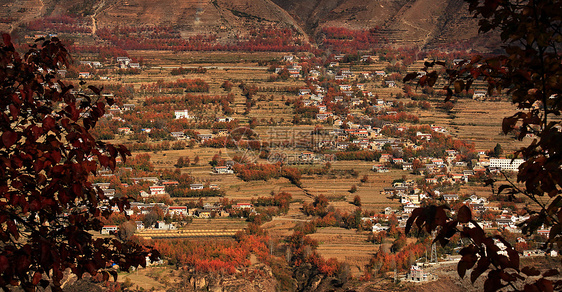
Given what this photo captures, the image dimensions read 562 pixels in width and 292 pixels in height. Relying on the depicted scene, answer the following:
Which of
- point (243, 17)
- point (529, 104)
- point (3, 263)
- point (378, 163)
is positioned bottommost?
point (378, 163)

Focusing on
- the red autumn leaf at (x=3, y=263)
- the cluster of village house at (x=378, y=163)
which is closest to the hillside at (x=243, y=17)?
the cluster of village house at (x=378, y=163)

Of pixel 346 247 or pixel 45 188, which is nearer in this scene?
pixel 45 188

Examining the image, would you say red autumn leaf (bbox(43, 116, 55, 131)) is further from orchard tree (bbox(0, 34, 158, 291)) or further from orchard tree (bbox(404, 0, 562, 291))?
orchard tree (bbox(404, 0, 562, 291))

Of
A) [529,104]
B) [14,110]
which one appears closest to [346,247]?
[529,104]

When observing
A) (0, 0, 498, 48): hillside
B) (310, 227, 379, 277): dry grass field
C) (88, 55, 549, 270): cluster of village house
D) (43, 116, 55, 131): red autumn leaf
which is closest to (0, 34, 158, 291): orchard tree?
(43, 116, 55, 131): red autumn leaf

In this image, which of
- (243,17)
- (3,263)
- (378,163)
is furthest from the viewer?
(243,17)

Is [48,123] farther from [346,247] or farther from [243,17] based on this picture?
[243,17]

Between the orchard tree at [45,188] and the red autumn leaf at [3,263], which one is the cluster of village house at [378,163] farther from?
the red autumn leaf at [3,263]

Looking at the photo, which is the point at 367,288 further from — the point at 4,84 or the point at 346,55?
the point at 346,55

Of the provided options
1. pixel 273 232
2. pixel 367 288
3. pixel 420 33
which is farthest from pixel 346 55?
pixel 367 288
